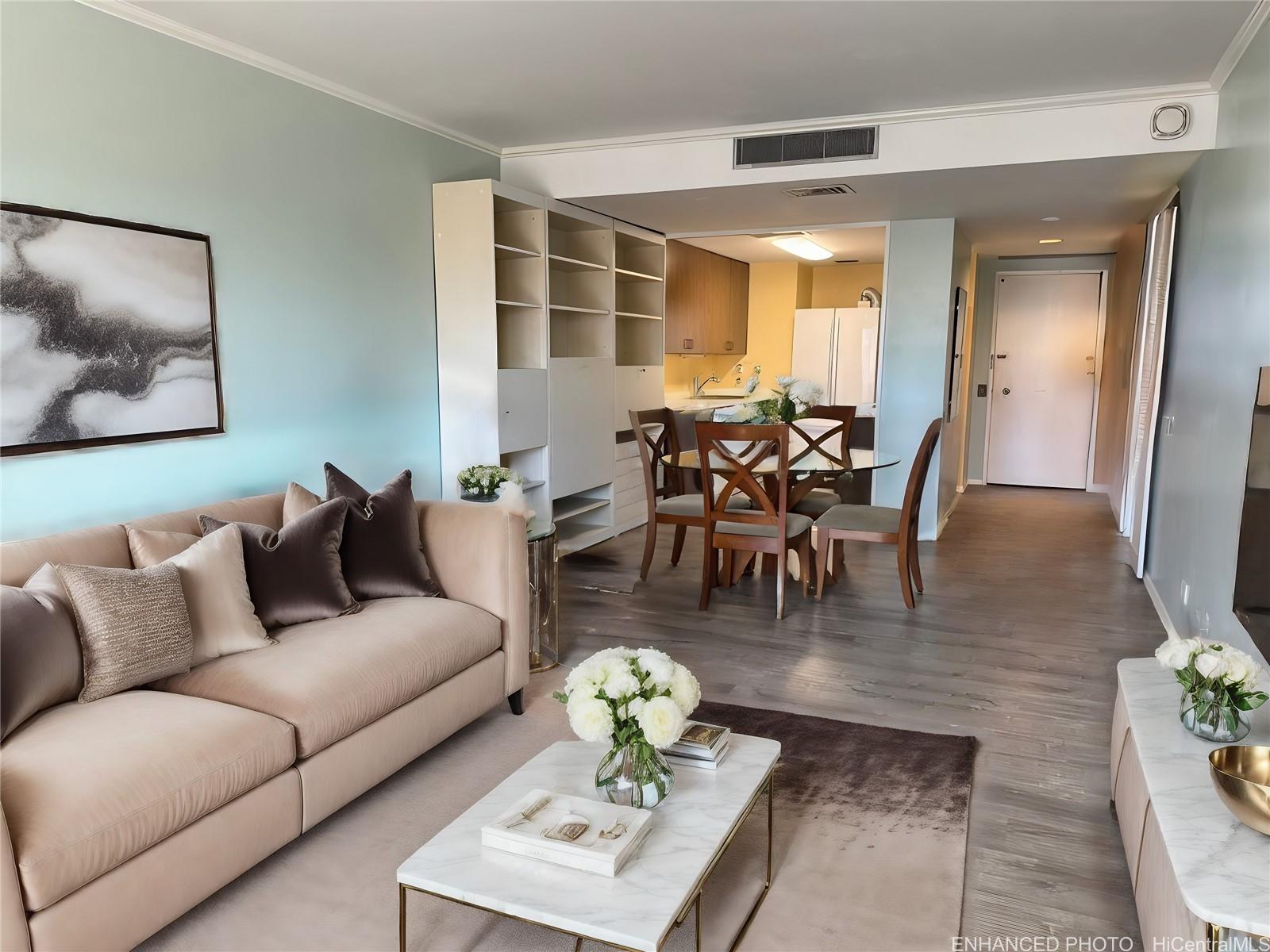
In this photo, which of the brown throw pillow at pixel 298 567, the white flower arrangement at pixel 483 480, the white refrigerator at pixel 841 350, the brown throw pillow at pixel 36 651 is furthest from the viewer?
the white refrigerator at pixel 841 350

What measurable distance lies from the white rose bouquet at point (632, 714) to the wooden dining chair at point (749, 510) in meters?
2.34

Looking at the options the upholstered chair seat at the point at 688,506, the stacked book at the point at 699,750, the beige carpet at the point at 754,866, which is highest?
the upholstered chair seat at the point at 688,506

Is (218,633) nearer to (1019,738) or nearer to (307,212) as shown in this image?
(307,212)

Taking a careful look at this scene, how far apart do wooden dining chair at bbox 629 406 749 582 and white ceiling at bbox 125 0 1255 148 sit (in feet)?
5.61

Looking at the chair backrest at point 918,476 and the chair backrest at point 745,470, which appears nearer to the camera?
the chair backrest at point 745,470

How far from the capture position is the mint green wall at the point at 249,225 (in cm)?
278

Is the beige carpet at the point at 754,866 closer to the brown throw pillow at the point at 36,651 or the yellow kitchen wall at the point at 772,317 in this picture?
the brown throw pillow at the point at 36,651

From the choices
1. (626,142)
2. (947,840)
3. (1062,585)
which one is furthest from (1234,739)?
(626,142)

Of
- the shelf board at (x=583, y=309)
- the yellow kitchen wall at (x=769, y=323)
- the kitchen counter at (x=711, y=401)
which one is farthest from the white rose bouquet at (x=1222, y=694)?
the yellow kitchen wall at (x=769, y=323)

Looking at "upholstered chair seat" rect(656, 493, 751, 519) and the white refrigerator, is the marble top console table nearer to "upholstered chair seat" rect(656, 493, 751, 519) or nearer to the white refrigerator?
"upholstered chair seat" rect(656, 493, 751, 519)

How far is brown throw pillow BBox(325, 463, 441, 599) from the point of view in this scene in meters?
2.96

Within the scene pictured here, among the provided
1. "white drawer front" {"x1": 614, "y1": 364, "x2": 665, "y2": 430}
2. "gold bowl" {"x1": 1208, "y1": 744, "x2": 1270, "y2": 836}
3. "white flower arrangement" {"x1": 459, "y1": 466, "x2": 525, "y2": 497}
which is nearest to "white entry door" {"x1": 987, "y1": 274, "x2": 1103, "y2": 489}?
"white drawer front" {"x1": 614, "y1": 364, "x2": 665, "y2": 430}

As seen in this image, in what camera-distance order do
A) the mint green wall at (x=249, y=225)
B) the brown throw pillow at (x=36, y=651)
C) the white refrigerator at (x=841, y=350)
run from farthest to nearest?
the white refrigerator at (x=841, y=350) → the mint green wall at (x=249, y=225) → the brown throw pillow at (x=36, y=651)

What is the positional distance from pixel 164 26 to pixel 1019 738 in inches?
151
